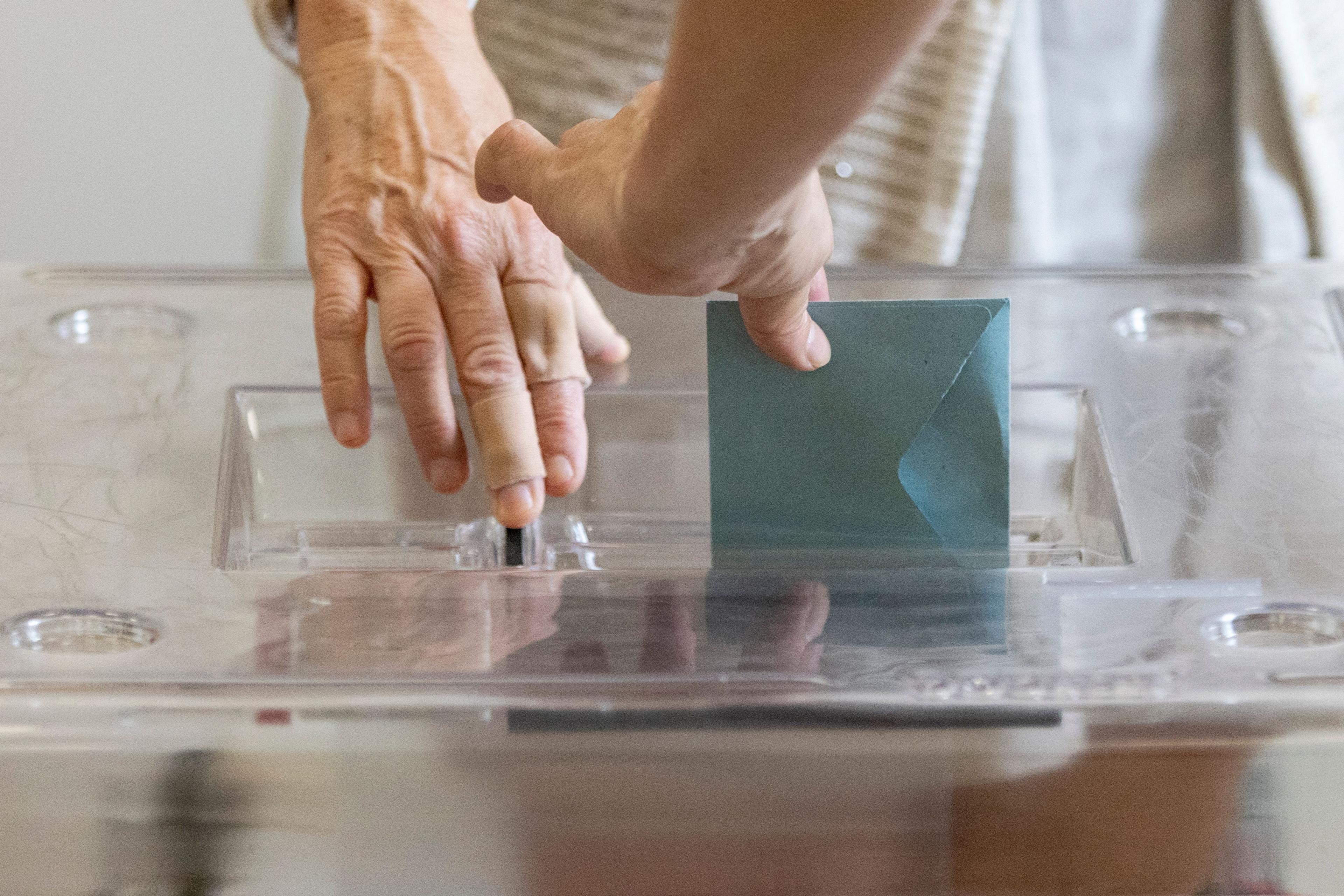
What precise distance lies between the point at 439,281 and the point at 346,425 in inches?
3.7

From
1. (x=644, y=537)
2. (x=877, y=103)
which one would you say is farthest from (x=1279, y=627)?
(x=877, y=103)

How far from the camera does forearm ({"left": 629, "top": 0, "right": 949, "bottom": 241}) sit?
0.32 meters

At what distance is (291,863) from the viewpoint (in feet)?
1.45

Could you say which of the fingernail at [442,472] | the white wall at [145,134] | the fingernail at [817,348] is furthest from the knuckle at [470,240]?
the white wall at [145,134]

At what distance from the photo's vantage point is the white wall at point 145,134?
75.6 inches

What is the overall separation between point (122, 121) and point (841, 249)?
138 centimetres

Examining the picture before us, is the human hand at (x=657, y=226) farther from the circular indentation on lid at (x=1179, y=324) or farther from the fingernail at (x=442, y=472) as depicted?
the circular indentation on lid at (x=1179, y=324)

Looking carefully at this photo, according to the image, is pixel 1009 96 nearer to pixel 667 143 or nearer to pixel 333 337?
pixel 333 337

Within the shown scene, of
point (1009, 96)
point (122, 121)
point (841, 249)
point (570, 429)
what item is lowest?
point (570, 429)

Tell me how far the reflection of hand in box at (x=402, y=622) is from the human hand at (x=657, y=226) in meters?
0.14

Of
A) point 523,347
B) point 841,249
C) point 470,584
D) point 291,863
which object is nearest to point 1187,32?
point 841,249

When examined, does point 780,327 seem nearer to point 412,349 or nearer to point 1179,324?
point 412,349

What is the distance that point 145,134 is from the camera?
197cm

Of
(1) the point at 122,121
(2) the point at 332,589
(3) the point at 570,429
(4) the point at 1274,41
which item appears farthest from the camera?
(1) the point at 122,121
